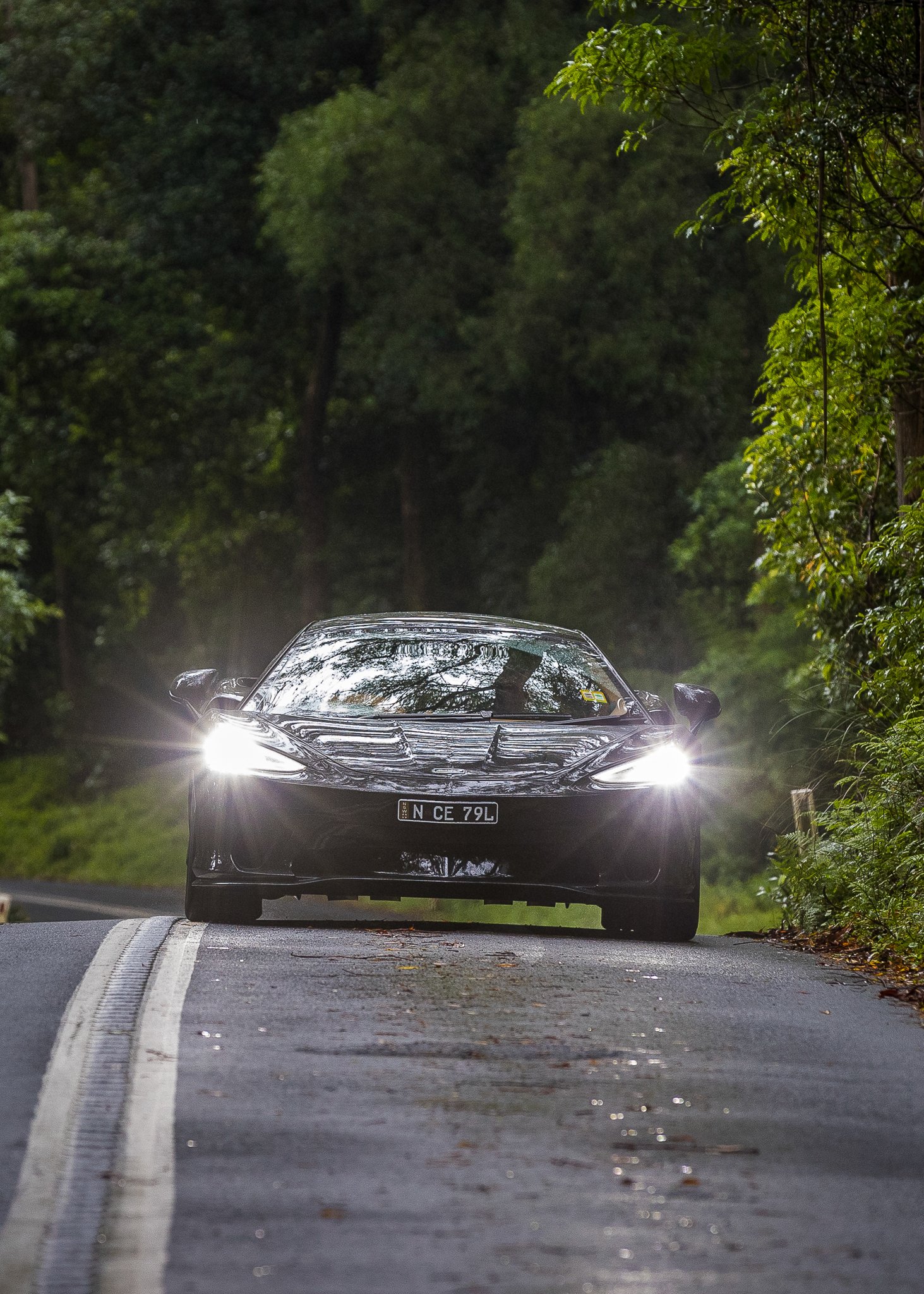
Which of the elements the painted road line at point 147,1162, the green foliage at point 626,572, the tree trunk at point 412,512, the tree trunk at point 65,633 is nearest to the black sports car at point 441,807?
the painted road line at point 147,1162

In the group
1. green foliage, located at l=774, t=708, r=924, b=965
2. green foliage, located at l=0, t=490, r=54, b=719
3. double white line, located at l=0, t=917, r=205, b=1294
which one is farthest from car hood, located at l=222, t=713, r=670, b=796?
green foliage, located at l=0, t=490, r=54, b=719

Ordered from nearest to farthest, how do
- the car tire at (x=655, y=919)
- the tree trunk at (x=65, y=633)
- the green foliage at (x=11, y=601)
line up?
the car tire at (x=655, y=919)
the green foliage at (x=11, y=601)
the tree trunk at (x=65, y=633)

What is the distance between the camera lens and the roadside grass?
43.9 metres

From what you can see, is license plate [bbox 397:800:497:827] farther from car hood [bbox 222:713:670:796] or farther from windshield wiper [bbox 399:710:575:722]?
windshield wiper [bbox 399:710:575:722]

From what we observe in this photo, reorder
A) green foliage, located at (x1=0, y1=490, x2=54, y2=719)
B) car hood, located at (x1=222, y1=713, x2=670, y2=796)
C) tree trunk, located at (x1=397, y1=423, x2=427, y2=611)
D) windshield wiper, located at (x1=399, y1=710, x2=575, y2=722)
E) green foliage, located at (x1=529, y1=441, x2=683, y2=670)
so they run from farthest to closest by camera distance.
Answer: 1. tree trunk, located at (x1=397, y1=423, x2=427, y2=611)
2. green foliage, located at (x1=529, y1=441, x2=683, y2=670)
3. green foliage, located at (x1=0, y1=490, x2=54, y2=719)
4. windshield wiper, located at (x1=399, y1=710, x2=575, y2=722)
5. car hood, located at (x1=222, y1=713, x2=670, y2=796)

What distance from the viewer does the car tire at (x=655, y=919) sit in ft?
32.4

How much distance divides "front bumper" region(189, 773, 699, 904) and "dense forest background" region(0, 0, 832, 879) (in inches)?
636

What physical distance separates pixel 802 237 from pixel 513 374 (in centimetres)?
1980

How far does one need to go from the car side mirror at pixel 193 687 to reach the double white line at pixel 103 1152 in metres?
3.16

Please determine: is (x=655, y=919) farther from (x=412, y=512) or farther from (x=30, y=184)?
(x=30, y=184)

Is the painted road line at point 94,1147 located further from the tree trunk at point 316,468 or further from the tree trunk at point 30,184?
the tree trunk at point 30,184

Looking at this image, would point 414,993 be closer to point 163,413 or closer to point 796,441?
point 796,441

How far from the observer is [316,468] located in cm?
Result: 3916

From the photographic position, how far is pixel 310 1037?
266 inches
